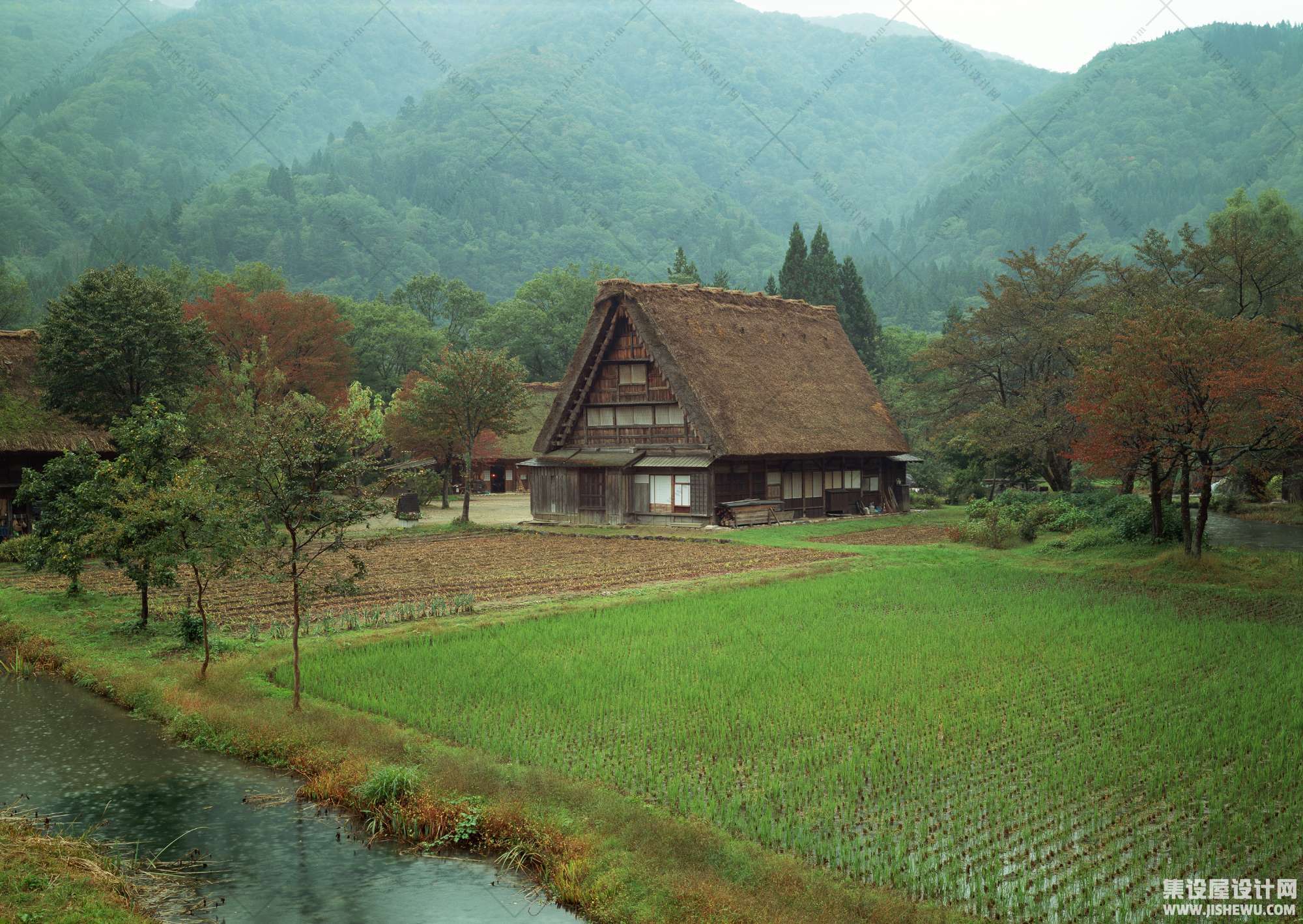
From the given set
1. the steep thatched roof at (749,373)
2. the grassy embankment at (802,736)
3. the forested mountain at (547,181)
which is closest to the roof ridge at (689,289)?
the steep thatched roof at (749,373)

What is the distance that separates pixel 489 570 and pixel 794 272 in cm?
4346

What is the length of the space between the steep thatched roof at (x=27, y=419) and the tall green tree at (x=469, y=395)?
10.9m

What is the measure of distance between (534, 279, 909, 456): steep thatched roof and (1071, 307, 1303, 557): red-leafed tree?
1469cm

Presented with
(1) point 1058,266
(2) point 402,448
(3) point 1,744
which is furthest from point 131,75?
(3) point 1,744

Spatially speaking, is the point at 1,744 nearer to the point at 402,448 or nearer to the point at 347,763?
the point at 347,763

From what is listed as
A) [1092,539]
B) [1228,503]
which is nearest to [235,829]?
[1092,539]

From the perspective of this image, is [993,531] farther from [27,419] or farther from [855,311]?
[855,311]

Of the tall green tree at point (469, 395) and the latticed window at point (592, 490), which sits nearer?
the tall green tree at point (469, 395)

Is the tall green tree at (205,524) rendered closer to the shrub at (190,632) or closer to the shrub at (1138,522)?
the shrub at (190,632)

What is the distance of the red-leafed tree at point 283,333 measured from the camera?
155ft

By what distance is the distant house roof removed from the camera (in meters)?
58.6

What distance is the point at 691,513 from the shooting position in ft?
114

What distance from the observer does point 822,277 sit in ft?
204

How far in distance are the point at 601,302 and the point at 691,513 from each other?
Answer: 9192mm
